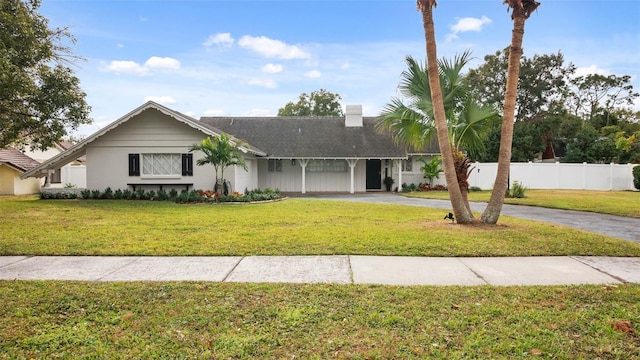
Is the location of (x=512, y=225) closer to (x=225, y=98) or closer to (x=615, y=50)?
(x=615, y=50)

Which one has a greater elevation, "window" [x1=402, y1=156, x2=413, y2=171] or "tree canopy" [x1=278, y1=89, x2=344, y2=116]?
"tree canopy" [x1=278, y1=89, x2=344, y2=116]

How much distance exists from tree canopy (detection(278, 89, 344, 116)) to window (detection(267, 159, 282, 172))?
25.1 m

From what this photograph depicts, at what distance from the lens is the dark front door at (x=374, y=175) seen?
26281 millimetres

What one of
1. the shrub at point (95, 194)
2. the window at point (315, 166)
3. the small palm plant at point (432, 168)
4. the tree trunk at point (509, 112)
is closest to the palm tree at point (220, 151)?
the shrub at point (95, 194)

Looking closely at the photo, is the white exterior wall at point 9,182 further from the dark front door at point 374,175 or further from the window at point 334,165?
the dark front door at point 374,175

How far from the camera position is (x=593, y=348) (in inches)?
136

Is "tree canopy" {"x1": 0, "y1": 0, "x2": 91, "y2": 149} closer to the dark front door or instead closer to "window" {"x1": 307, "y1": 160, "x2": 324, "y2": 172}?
"window" {"x1": 307, "y1": 160, "x2": 324, "y2": 172}

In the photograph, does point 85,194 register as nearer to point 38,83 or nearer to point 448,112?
point 38,83

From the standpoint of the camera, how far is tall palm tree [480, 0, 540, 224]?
9.19 m

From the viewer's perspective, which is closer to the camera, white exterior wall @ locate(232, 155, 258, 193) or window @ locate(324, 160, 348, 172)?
white exterior wall @ locate(232, 155, 258, 193)

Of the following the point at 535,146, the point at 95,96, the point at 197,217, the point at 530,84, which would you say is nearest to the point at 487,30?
the point at 197,217

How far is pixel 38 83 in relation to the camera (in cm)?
1538

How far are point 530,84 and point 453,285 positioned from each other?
3675 centimetres

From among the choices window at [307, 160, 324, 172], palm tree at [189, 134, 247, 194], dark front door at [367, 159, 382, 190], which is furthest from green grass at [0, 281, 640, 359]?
dark front door at [367, 159, 382, 190]
